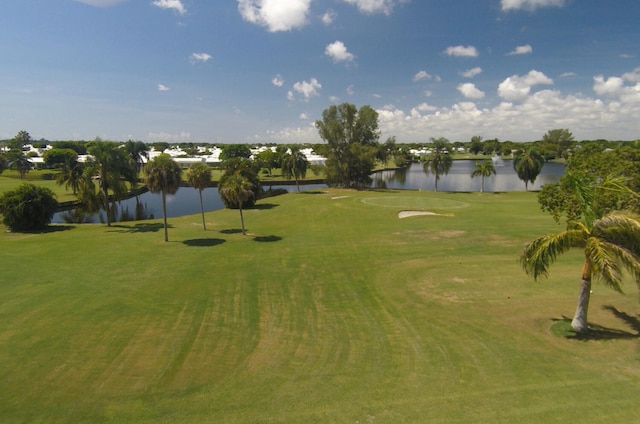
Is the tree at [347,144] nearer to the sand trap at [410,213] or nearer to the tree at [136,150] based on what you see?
the sand trap at [410,213]

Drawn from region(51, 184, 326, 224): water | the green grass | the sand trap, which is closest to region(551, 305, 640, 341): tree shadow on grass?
the green grass

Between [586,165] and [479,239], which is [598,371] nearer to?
[586,165]

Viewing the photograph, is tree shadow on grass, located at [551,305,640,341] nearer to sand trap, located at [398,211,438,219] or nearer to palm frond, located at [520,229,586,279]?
palm frond, located at [520,229,586,279]

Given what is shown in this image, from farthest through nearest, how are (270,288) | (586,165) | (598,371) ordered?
(270,288), (586,165), (598,371)

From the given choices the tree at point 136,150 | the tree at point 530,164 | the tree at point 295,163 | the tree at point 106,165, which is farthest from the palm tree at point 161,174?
the tree at point 136,150

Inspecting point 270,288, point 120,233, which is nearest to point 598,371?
point 270,288

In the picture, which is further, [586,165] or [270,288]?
[270,288]
